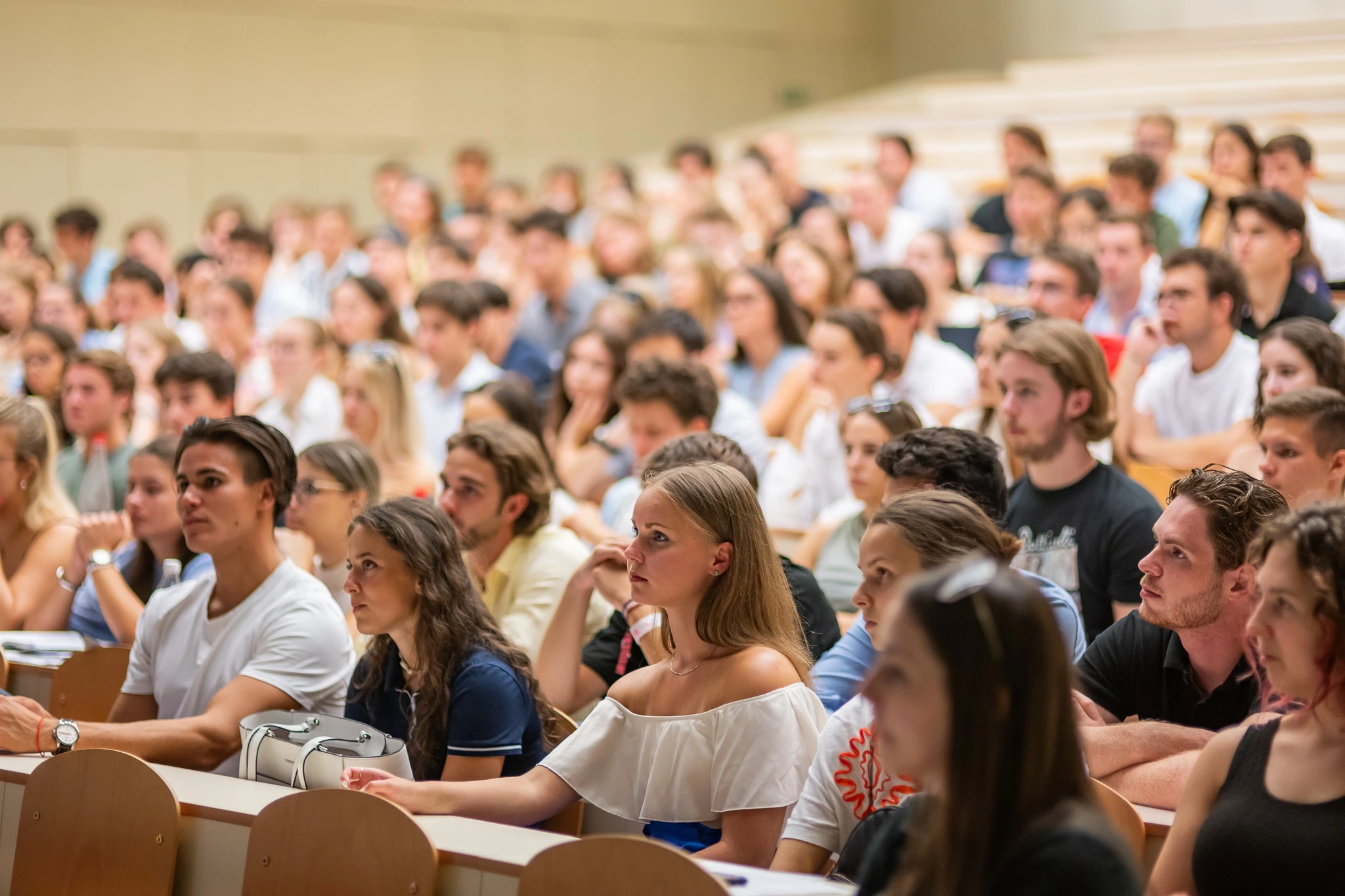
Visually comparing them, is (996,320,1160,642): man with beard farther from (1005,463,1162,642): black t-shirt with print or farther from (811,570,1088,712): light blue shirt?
(811,570,1088,712): light blue shirt

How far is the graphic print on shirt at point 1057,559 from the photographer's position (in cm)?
357

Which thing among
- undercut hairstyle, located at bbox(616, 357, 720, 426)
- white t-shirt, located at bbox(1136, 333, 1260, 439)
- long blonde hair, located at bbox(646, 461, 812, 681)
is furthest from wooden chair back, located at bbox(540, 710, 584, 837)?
white t-shirt, located at bbox(1136, 333, 1260, 439)

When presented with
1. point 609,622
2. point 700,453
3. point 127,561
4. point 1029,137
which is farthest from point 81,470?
point 1029,137

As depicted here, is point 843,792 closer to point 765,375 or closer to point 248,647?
point 248,647

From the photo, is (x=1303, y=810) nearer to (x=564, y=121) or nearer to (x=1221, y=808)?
(x=1221, y=808)

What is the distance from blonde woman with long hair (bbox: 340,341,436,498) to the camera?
5406 millimetres

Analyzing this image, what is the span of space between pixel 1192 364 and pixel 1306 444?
188 centimetres

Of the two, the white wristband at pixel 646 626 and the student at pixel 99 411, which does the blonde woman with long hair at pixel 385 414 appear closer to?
the student at pixel 99 411

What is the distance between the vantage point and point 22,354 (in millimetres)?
6309

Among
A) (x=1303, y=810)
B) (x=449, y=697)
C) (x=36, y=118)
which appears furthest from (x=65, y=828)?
(x=36, y=118)

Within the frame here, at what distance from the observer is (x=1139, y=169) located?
303 inches

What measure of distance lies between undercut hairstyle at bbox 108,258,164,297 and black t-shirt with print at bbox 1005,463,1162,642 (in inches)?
227

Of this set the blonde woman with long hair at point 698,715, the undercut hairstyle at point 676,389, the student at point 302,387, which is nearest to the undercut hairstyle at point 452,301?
the student at point 302,387

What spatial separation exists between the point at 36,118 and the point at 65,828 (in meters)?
10.9
